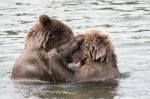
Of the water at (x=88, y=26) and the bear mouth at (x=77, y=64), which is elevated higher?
the bear mouth at (x=77, y=64)

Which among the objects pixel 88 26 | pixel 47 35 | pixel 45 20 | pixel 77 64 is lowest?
pixel 88 26

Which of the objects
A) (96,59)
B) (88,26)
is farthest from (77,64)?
(88,26)

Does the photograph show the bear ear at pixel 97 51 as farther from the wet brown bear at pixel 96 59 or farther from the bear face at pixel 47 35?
the bear face at pixel 47 35

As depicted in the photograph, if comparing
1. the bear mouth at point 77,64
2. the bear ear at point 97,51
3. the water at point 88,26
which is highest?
the bear ear at point 97,51

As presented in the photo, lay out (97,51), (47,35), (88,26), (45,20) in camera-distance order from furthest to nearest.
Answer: (88,26), (97,51), (47,35), (45,20)

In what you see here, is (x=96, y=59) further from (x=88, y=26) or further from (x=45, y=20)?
(x=88, y=26)

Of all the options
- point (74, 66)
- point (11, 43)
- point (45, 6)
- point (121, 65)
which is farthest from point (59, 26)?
point (45, 6)

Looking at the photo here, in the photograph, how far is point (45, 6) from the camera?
1898 centimetres

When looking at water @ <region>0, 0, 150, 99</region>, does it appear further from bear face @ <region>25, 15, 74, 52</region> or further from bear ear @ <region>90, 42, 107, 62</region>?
bear face @ <region>25, 15, 74, 52</region>

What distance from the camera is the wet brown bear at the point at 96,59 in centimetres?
1109

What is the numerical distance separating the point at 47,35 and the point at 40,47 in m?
0.23

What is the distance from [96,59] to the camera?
1119cm

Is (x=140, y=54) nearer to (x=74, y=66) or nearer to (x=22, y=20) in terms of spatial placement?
(x=74, y=66)

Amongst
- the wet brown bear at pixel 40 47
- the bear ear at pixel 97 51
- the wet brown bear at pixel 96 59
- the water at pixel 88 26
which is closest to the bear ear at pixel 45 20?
the wet brown bear at pixel 40 47
